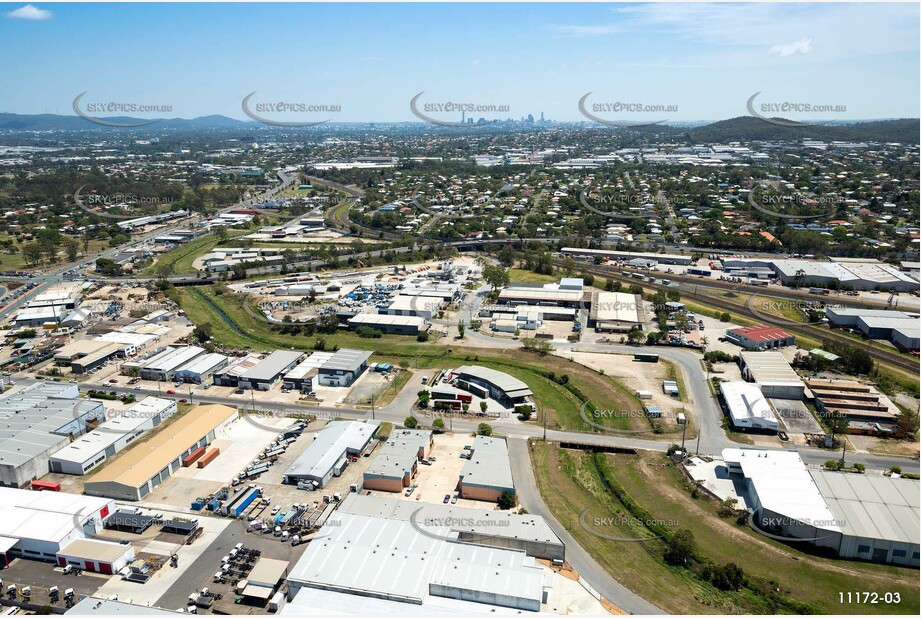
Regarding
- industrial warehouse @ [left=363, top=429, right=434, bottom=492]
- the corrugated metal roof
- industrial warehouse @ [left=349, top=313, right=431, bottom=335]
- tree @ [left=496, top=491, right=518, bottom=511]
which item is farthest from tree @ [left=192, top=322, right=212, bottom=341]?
tree @ [left=496, top=491, right=518, bottom=511]

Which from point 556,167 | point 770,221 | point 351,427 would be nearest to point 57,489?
point 351,427

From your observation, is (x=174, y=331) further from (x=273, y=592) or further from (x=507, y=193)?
(x=507, y=193)

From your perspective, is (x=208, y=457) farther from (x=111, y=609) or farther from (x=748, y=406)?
(x=748, y=406)

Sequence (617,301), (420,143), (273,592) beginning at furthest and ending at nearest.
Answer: (420,143) → (617,301) → (273,592)

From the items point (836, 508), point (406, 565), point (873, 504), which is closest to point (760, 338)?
point (873, 504)

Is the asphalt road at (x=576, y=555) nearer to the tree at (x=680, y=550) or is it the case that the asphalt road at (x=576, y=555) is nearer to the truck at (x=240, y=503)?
the tree at (x=680, y=550)

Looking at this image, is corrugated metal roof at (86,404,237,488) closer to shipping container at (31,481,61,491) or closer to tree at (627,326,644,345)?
shipping container at (31,481,61,491)

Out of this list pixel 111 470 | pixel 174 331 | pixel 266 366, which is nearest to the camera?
pixel 111 470

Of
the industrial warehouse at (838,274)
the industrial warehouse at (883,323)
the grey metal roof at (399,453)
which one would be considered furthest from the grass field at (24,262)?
the industrial warehouse at (883,323)
